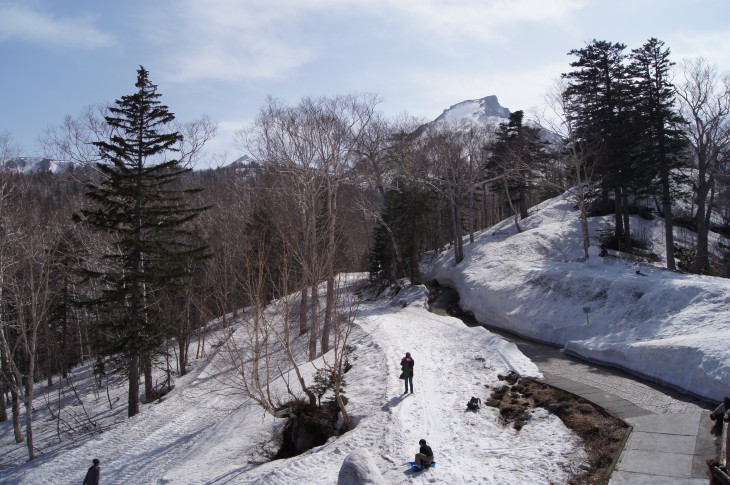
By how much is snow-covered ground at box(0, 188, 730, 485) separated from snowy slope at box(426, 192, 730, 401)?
0.23 ft

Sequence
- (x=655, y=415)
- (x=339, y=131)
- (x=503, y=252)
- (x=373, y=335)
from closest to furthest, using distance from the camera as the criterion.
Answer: (x=655, y=415), (x=373, y=335), (x=339, y=131), (x=503, y=252)

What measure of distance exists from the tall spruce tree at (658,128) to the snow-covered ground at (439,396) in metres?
4.93

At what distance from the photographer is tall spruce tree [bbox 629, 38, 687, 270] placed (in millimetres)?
27250

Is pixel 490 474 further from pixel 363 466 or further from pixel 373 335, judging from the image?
pixel 373 335

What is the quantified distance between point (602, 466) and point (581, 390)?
4469 mm

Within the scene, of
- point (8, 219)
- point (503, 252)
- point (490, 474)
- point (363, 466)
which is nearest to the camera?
point (363, 466)

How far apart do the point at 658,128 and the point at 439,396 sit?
22.6m

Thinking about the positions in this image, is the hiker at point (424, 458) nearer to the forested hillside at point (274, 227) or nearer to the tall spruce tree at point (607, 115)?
the forested hillside at point (274, 227)

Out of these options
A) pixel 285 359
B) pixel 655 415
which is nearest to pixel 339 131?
pixel 285 359

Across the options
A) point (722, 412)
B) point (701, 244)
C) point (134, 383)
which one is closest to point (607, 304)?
point (701, 244)

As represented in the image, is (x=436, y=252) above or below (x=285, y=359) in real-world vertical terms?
above

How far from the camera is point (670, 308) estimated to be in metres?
18.9

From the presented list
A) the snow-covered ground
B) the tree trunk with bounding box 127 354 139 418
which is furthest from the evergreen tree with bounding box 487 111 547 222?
the tree trunk with bounding box 127 354 139 418

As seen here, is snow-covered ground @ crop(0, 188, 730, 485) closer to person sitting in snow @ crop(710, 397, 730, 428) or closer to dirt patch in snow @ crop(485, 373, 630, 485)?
dirt patch in snow @ crop(485, 373, 630, 485)
